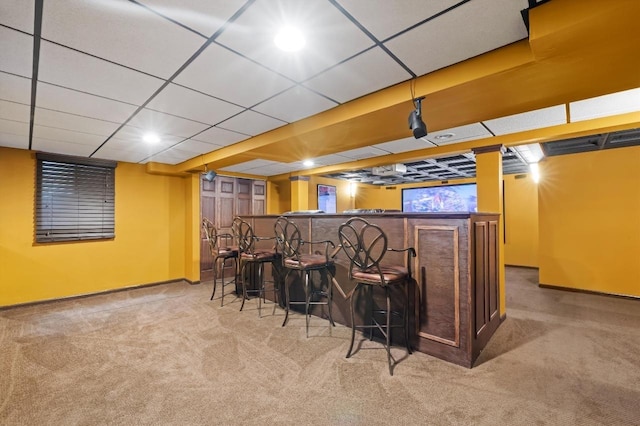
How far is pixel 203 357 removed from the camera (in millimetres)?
2465

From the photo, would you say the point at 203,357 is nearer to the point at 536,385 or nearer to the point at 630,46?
the point at 536,385

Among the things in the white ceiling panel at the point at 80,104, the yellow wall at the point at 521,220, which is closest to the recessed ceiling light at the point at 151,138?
the white ceiling panel at the point at 80,104

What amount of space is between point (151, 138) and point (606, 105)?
516cm

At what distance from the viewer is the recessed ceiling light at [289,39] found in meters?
1.60

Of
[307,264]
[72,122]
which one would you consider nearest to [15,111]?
[72,122]

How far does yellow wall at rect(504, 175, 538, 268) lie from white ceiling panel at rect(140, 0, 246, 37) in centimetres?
789

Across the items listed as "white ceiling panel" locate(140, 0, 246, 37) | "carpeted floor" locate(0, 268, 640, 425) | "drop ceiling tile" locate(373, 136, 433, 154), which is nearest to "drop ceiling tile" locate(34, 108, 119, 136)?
"white ceiling panel" locate(140, 0, 246, 37)

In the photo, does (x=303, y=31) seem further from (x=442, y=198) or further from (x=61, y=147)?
(x=442, y=198)

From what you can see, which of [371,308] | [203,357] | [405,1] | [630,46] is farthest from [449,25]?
[203,357]

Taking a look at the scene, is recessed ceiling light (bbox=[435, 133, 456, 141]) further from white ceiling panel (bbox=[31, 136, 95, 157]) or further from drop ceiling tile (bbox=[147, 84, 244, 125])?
white ceiling panel (bbox=[31, 136, 95, 157])

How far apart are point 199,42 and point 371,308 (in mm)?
2655

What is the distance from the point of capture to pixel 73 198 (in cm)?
450

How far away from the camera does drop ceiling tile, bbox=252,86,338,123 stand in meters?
2.40

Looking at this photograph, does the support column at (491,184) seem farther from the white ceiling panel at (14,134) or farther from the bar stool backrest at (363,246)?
the white ceiling panel at (14,134)
